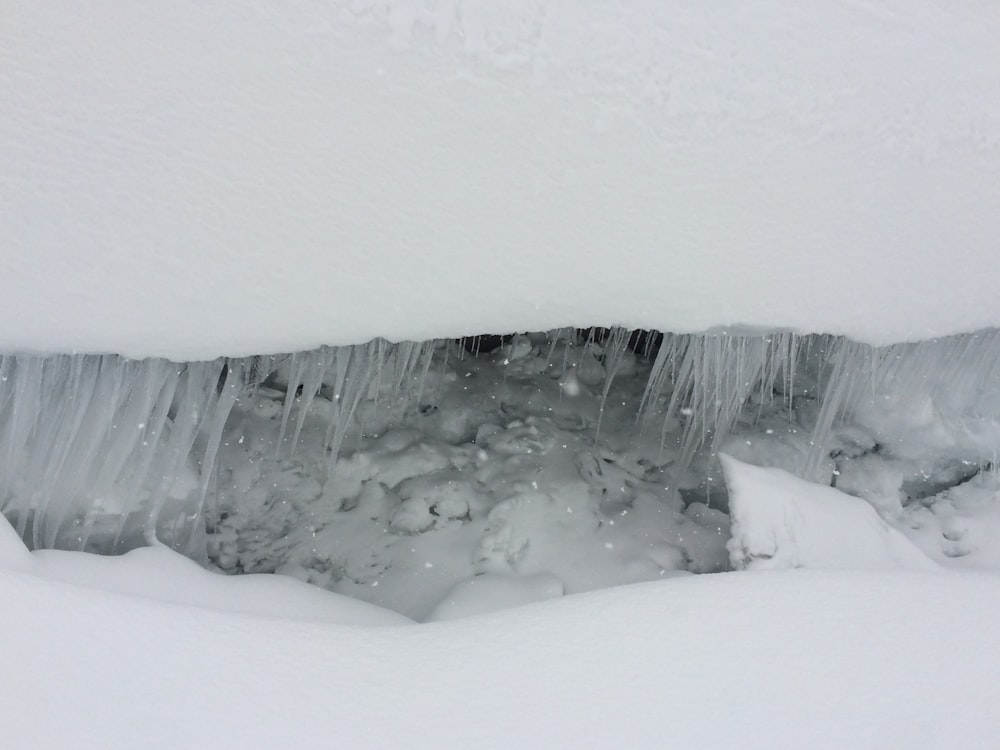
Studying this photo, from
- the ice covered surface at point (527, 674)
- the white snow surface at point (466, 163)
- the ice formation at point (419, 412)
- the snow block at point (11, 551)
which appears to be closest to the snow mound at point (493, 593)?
the ice formation at point (419, 412)

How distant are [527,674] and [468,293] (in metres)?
0.63

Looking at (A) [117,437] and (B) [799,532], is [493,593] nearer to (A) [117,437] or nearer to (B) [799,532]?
(B) [799,532]

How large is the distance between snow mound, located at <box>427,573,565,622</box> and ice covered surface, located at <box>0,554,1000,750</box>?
1.14 ft

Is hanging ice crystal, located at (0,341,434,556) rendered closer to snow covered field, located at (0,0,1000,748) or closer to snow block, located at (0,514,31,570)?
snow covered field, located at (0,0,1000,748)

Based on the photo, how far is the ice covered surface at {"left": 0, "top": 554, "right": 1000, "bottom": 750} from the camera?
1038 mm

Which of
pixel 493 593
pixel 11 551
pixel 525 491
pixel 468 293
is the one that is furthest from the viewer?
pixel 525 491

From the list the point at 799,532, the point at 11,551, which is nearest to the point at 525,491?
the point at 799,532

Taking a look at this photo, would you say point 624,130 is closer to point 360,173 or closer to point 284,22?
point 360,173

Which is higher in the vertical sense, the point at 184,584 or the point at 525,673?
the point at 525,673

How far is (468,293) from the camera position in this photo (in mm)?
1401

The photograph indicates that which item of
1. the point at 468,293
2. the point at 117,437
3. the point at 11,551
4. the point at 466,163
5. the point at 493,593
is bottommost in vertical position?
the point at 493,593

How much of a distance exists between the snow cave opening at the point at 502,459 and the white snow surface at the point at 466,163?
228 millimetres

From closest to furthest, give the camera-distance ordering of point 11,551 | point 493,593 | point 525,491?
point 11,551 < point 493,593 < point 525,491

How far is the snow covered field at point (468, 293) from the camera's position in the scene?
1119 mm
